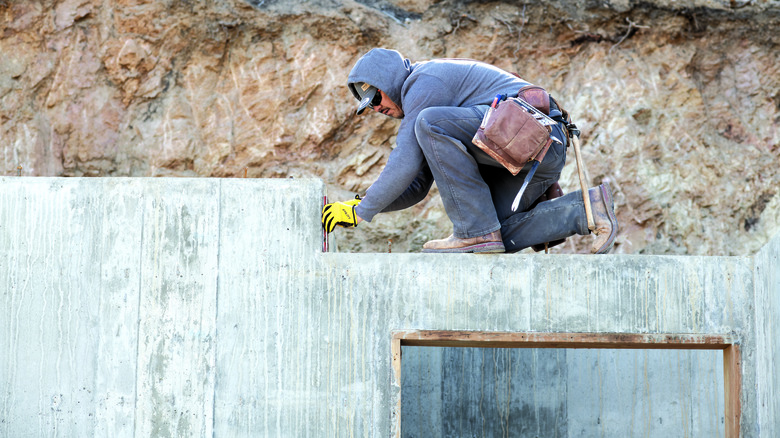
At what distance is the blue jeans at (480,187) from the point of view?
13.5 ft

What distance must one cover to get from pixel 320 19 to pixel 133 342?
506 cm

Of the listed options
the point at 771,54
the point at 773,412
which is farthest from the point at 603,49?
the point at 773,412

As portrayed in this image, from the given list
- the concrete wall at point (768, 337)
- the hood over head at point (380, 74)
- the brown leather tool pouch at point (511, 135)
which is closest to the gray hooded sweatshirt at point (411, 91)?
the hood over head at point (380, 74)

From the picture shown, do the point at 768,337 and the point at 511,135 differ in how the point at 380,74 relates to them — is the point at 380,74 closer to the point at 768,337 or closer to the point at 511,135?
the point at 511,135

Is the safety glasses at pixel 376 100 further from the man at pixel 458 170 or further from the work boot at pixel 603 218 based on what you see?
the work boot at pixel 603 218

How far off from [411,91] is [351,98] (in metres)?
4.13

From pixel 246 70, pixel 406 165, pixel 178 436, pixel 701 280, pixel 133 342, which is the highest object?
pixel 246 70

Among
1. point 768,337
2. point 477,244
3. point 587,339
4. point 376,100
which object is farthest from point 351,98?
point 768,337

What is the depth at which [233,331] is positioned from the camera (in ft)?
13.1

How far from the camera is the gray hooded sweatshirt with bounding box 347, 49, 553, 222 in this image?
13.6ft

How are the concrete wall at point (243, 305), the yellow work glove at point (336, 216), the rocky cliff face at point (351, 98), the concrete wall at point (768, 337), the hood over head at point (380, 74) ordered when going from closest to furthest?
the concrete wall at point (768, 337) → the concrete wall at point (243, 305) → the yellow work glove at point (336, 216) → the hood over head at point (380, 74) → the rocky cliff face at point (351, 98)

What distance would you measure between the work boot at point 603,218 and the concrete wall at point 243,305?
182 mm

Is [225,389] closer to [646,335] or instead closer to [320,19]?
[646,335]

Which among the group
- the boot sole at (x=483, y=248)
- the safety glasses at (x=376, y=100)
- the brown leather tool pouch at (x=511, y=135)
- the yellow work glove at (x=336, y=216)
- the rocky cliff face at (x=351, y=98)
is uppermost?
the rocky cliff face at (x=351, y=98)
